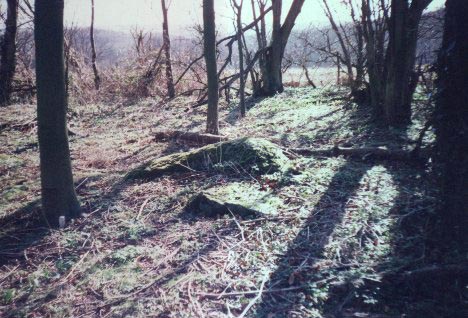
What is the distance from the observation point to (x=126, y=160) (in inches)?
229

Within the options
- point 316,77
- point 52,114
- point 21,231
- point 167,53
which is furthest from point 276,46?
point 316,77

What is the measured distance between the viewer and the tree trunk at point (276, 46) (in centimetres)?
1154

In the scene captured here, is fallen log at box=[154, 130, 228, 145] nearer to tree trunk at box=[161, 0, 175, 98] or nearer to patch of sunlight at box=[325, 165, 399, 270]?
patch of sunlight at box=[325, 165, 399, 270]

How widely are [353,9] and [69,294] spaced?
29.1 ft

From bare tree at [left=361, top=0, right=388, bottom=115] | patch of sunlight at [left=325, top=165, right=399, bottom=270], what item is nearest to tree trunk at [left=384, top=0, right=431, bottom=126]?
bare tree at [left=361, top=0, right=388, bottom=115]

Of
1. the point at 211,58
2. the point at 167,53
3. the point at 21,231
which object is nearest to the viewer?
the point at 21,231

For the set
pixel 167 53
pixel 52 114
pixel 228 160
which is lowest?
pixel 228 160

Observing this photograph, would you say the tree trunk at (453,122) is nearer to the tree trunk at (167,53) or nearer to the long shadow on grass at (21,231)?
the long shadow on grass at (21,231)

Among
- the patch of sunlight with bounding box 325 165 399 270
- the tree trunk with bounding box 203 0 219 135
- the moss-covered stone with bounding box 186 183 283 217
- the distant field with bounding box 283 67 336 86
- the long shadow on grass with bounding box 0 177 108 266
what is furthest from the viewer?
the distant field with bounding box 283 67 336 86

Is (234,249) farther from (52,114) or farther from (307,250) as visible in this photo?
(52,114)

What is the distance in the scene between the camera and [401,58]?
237 inches

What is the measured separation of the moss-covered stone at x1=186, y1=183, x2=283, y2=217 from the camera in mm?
3520

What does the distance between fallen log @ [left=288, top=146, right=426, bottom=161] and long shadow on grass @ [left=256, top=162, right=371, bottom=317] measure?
653mm

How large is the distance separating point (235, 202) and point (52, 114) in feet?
6.71
